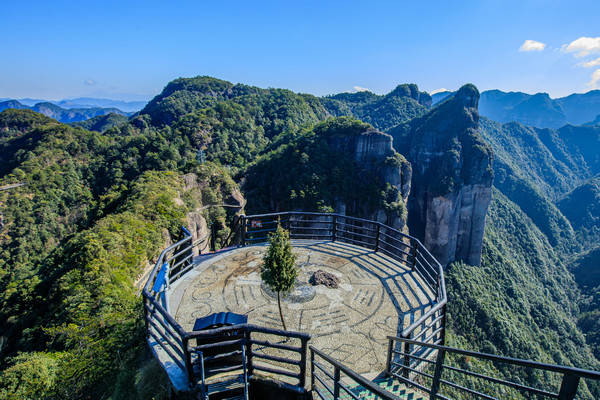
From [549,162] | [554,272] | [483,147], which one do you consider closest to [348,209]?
[483,147]

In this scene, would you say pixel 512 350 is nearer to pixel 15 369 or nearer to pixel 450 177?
pixel 450 177

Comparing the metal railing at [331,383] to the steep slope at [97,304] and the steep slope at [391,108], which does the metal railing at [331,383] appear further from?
the steep slope at [391,108]

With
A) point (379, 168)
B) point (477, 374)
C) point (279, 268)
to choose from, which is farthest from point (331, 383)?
point (379, 168)

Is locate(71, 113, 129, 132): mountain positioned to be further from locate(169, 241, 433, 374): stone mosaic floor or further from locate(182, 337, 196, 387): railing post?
locate(182, 337, 196, 387): railing post

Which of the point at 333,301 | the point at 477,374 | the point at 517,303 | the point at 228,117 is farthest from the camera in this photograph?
the point at 228,117

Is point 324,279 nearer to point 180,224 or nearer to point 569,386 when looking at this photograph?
point 569,386

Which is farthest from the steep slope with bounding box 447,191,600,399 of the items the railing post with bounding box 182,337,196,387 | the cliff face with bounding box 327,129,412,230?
the railing post with bounding box 182,337,196,387

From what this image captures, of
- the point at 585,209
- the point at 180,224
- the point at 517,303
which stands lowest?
the point at 517,303
